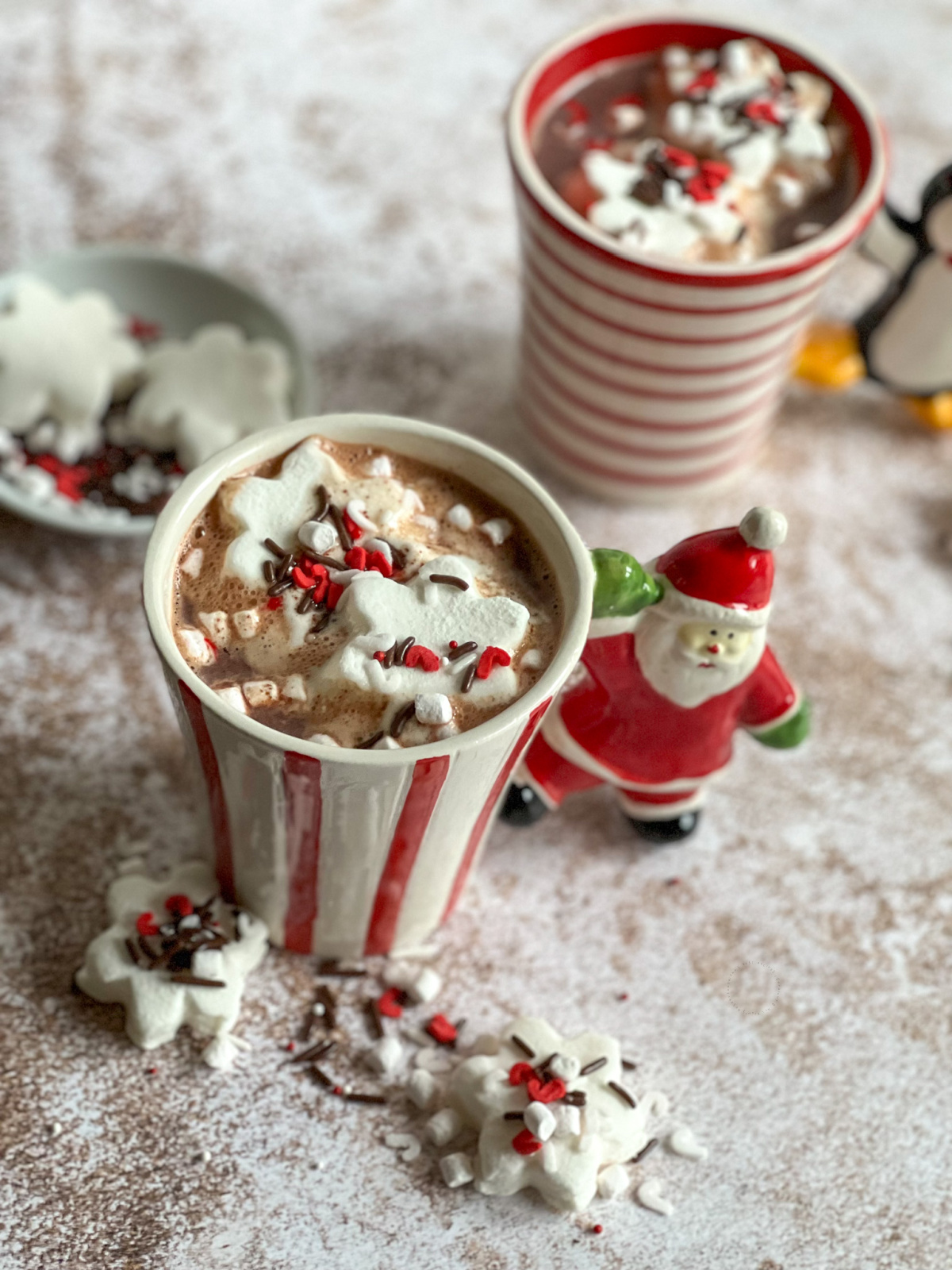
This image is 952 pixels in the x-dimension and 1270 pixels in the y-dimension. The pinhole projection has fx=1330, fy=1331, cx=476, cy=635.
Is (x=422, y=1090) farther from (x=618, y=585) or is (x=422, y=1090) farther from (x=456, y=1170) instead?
(x=618, y=585)

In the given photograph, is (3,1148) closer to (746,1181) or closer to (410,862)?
(410,862)

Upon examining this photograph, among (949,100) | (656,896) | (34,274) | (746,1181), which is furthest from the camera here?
(949,100)

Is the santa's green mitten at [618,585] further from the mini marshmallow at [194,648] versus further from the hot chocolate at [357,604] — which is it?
the mini marshmallow at [194,648]

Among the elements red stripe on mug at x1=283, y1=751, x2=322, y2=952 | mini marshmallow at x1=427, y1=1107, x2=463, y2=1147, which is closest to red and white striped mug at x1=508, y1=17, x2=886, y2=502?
red stripe on mug at x1=283, y1=751, x2=322, y2=952

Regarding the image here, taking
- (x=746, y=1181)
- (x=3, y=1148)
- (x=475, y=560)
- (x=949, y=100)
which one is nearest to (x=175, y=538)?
(x=475, y=560)

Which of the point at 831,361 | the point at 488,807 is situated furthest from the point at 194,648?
the point at 831,361

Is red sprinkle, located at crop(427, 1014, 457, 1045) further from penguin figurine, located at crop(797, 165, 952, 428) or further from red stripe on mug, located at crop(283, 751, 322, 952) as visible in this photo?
penguin figurine, located at crop(797, 165, 952, 428)
